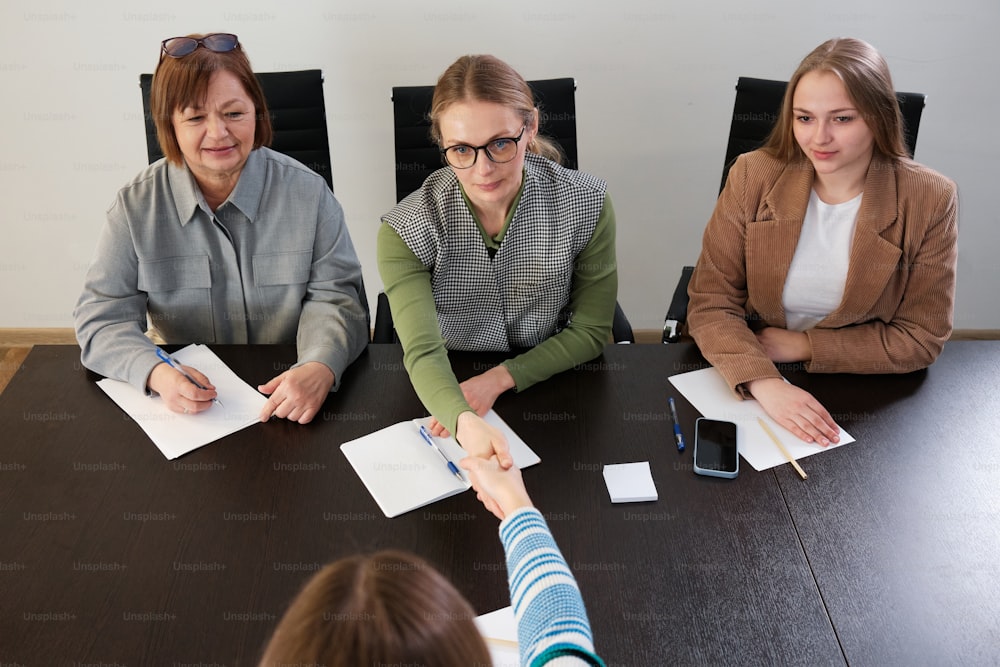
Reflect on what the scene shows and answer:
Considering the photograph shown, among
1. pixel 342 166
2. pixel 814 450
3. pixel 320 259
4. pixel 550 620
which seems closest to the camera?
pixel 550 620

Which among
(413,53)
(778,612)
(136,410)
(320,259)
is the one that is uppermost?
(413,53)

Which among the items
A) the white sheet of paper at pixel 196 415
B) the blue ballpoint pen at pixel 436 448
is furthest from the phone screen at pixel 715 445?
the white sheet of paper at pixel 196 415

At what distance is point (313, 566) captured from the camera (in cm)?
129

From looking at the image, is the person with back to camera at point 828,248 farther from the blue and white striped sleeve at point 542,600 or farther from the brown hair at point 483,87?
the blue and white striped sleeve at point 542,600

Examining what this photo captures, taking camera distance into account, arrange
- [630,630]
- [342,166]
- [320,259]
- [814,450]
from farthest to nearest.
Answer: [342,166] < [320,259] < [814,450] < [630,630]

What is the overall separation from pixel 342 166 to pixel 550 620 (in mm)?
2195

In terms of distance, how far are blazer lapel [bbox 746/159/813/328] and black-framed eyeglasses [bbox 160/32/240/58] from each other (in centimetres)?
121

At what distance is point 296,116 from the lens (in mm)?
2205

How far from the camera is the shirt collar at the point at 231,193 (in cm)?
185

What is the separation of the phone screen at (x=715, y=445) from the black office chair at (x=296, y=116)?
→ 128 centimetres

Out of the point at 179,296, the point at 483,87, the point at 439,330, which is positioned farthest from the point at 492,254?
the point at 179,296

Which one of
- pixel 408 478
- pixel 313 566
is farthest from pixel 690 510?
pixel 313 566

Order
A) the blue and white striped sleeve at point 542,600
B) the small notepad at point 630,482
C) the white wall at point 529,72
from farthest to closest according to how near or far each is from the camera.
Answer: the white wall at point 529,72
the small notepad at point 630,482
the blue and white striped sleeve at point 542,600

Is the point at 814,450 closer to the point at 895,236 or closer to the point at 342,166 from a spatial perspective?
the point at 895,236
